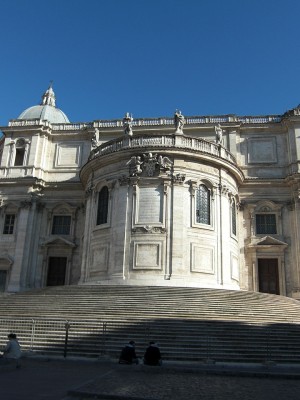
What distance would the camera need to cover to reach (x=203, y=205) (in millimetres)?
27719

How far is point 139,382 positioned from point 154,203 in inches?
668

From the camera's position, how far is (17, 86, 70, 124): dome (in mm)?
43188

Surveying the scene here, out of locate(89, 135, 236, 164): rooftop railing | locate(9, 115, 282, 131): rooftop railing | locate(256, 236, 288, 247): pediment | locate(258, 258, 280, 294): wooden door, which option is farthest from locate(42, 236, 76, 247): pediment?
locate(258, 258, 280, 294): wooden door

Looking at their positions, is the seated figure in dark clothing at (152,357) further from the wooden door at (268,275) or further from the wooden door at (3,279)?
the wooden door at (3,279)

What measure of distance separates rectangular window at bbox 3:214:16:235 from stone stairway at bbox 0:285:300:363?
12.5 meters

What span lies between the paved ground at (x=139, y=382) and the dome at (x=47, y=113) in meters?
33.3

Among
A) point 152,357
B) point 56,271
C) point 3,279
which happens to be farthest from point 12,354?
point 3,279

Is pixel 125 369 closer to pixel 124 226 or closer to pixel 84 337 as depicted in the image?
pixel 84 337

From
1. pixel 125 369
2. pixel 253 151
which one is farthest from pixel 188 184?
pixel 125 369

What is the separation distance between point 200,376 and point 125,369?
2219 mm

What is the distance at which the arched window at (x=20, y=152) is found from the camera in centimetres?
3666

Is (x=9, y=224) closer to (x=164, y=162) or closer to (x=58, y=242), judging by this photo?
(x=58, y=242)

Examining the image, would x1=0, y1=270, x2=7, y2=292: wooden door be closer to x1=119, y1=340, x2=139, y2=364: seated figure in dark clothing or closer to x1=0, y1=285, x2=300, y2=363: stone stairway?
x1=0, y1=285, x2=300, y2=363: stone stairway

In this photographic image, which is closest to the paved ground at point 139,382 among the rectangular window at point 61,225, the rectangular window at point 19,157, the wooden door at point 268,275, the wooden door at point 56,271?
the wooden door at point 268,275
